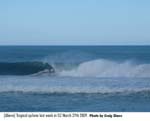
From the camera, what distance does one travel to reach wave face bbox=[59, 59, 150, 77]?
2059 cm

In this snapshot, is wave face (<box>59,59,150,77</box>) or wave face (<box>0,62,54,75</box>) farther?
wave face (<box>0,62,54,75</box>)

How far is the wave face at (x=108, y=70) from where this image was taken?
67.6 ft

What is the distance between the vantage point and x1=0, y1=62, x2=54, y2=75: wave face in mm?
22092

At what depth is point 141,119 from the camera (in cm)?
678

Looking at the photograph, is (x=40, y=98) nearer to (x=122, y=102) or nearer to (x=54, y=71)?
(x=122, y=102)

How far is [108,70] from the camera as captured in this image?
21484 millimetres

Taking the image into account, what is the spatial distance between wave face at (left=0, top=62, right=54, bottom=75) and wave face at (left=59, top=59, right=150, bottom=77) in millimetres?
1317

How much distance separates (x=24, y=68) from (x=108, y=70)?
4.75 meters

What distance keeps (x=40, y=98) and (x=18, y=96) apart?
0.71 m

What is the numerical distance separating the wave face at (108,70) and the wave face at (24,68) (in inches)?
51.8

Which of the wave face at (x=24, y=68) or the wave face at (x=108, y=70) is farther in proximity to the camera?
the wave face at (x=24, y=68)

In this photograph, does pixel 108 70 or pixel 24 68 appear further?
pixel 24 68

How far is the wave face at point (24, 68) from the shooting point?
22092mm

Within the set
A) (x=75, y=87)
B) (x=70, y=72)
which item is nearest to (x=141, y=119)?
(x=75, y=87)
